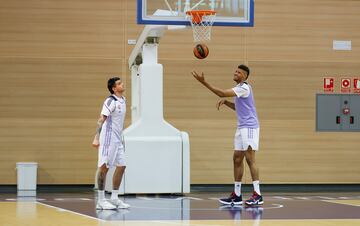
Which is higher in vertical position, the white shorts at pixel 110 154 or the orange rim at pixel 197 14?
the orange rim at pixel 197 14

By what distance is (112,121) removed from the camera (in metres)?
11.1

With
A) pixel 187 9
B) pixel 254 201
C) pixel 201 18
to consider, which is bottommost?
pixel 254 201

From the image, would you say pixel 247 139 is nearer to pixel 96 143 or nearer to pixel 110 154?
pixel 110 154

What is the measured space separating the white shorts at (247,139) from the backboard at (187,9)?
1.75 metres

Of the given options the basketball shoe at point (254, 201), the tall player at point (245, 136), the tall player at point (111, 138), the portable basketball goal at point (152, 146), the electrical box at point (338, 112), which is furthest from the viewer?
the electrical box at point (338, 112)

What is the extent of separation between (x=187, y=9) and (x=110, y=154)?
9.33 ft

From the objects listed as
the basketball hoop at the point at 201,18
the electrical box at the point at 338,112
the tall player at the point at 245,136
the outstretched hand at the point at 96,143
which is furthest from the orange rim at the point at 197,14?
the electrical box at the point at 338,112

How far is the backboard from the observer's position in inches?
484

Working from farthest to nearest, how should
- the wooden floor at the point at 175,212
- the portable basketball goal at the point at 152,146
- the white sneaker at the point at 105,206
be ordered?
the portable basketball goal at the point at 152,146 < the white sneaker at the point at 105,206 < the wooden floor at the point at 175,212

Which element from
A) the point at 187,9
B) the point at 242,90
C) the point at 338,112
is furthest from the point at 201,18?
the point at 338,112

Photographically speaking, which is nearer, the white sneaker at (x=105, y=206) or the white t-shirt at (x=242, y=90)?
the white sneaker at (x=105, y=206)

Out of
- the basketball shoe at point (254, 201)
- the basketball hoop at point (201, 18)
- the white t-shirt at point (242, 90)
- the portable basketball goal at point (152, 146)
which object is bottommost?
the basketball shoe at point (254, 201)

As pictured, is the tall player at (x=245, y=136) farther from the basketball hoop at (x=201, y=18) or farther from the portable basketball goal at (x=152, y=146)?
the portable basketball goal at (x=152, y=146)

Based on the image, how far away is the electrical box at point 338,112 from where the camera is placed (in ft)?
57.3
